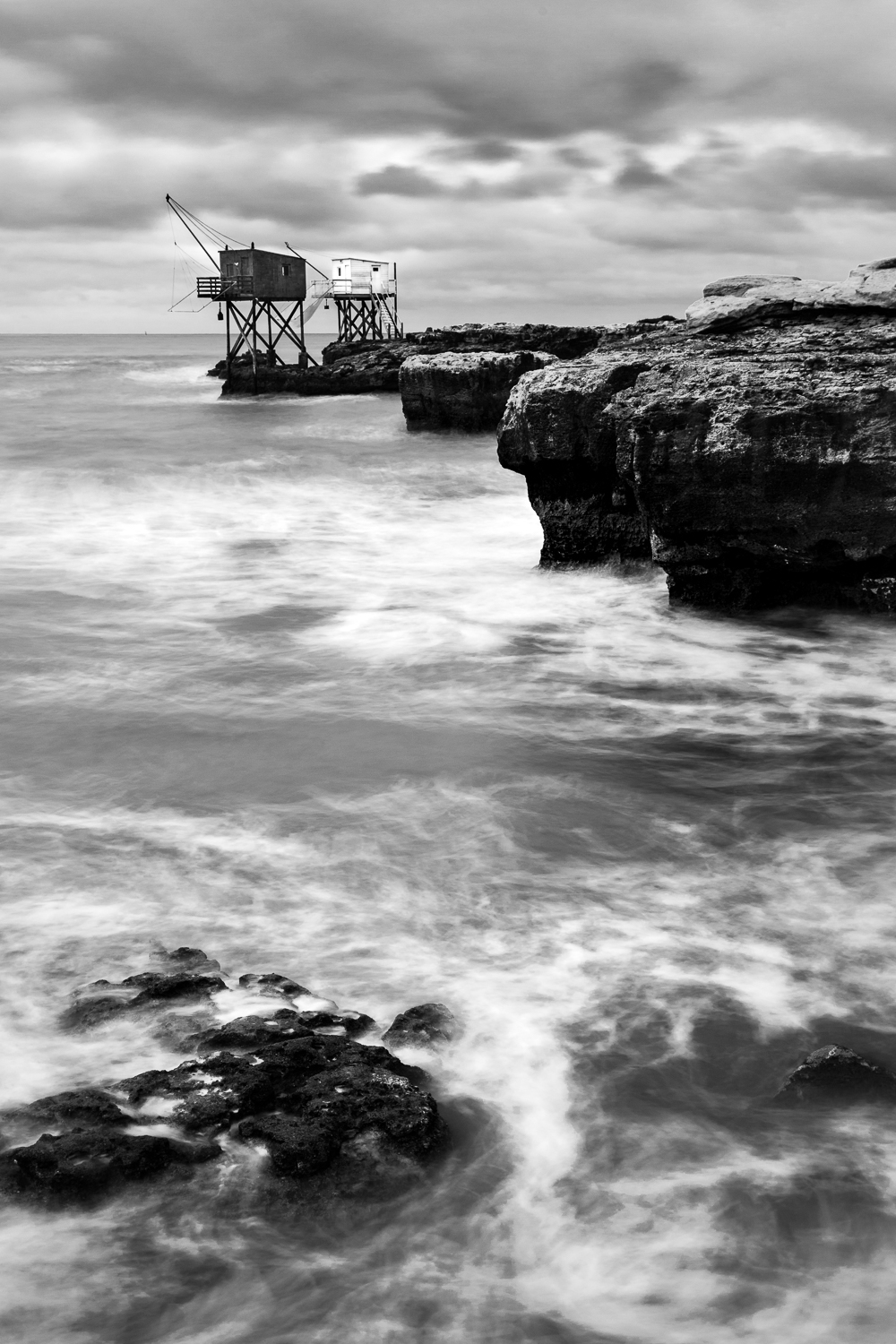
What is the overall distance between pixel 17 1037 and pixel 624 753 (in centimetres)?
404

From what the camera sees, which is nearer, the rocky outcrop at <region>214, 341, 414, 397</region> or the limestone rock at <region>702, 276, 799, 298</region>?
the limestone rock at <region>702, 276, 799, 298</region>

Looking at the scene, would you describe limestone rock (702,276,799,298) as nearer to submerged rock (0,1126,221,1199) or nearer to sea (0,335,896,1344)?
sea (0,335,896,1344)

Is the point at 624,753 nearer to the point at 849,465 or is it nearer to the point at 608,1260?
the point at 849,465

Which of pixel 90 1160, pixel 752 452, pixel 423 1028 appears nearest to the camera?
pixel 90 1160

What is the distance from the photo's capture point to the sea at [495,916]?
3.17 metres

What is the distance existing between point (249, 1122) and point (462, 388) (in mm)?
25646

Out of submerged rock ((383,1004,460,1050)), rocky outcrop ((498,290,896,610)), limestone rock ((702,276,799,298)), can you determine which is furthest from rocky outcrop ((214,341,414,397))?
submerged rock ((383,1004,460,1050))

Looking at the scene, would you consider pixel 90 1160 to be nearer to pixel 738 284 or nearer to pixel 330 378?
pixel 738 284

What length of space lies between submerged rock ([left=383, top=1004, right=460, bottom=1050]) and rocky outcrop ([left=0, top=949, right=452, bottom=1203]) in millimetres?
185

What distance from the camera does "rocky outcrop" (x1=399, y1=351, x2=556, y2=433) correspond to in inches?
1093

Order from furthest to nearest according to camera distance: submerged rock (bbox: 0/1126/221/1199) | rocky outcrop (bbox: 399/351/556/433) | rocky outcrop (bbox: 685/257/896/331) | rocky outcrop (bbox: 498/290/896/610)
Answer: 1. rocky outcrop (bbox: 399/351/556/433)
2. rocky outcrop (bbox: 685/257/896/331)
3. rocky outcrop (bbox: 498/290/896/610)
4. submerged rock (bbox: 0/1126/221/1199)

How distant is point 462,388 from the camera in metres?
27.9

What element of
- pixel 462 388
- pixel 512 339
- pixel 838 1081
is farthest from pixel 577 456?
pixel 512 339

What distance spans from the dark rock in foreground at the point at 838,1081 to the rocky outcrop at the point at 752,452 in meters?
5.80
